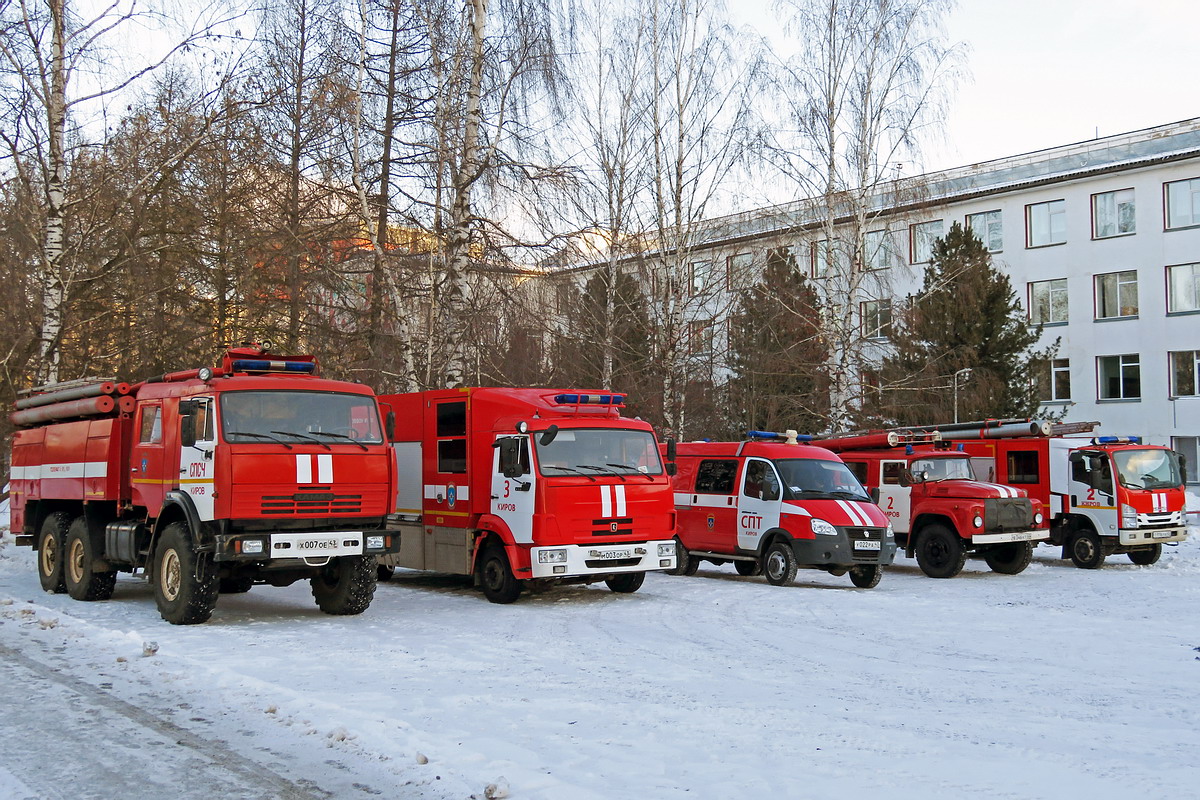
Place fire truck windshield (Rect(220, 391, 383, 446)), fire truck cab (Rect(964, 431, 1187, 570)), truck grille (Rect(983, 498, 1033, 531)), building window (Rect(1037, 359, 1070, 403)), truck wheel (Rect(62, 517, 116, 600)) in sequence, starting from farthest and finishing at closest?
building window (Rect(1037, 359, 1070, 403)), fire truck cab (Rect(964, 431, 1187, 570)), truck grille (Rect(983, 498, 1033, 531)), truck wheel (Rect(62, 517, 116, 600)), fire truck windshield (Rect(220, 391, 383, 446))

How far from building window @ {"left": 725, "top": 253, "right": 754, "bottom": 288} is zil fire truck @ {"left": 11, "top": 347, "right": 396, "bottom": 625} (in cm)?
1519

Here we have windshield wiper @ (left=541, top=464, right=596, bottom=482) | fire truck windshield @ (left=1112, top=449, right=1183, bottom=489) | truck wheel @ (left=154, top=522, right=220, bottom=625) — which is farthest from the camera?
fire truck windshield @ (left=1112, top=449, right=1183, bottom=489)

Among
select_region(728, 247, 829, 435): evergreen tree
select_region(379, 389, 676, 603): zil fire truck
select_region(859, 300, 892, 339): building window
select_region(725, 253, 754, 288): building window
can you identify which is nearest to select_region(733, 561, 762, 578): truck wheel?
select_region(379, 389, 676, 603): zil fire truck

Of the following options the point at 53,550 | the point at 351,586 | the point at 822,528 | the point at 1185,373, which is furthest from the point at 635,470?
the point at 1185,373

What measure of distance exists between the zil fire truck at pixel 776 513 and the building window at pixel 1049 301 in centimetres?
3744

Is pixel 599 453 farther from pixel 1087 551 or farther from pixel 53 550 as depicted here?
pixel 1087 551

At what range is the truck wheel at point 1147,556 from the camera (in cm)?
2194

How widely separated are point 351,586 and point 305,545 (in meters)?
1.01

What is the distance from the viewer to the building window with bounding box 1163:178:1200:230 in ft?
155

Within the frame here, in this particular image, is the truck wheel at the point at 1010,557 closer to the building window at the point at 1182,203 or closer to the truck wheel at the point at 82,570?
the truck wheel at the point at 82,570

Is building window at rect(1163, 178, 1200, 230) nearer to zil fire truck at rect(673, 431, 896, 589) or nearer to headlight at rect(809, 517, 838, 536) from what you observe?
zil fire truck at rect(673, 431, 896, 589)

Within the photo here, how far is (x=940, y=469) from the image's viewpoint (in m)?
20.6

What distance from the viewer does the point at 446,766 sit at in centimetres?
652

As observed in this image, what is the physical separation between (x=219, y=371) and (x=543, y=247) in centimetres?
769
